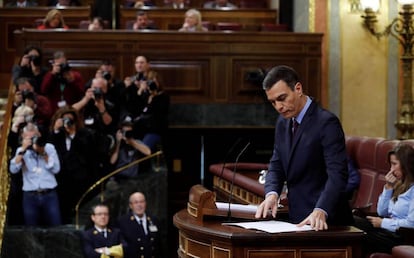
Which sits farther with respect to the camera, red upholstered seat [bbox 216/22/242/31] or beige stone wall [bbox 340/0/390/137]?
red upholstered seat [bbox 216/22/242/31]

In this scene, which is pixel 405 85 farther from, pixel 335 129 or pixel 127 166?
pixel 335 129

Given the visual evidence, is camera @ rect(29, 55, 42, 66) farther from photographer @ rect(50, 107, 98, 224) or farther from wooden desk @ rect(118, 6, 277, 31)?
wooden desk @ rect(118, 6, 277, 31)

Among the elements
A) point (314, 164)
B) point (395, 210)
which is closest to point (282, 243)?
point (314, 164)

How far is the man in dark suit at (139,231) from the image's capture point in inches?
385

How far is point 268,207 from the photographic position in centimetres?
463

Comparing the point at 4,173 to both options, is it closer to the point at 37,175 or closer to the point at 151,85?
the point at 37,175

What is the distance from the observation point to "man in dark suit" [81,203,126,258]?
9445 mm

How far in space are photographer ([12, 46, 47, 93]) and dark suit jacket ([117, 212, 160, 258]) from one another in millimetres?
2310

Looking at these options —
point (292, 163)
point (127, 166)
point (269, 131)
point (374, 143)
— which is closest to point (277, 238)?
point (292, 163)

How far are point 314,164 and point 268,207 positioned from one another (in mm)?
309

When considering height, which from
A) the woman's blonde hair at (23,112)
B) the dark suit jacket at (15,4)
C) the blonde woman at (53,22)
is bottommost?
the woman's blonde hair at (23,112)

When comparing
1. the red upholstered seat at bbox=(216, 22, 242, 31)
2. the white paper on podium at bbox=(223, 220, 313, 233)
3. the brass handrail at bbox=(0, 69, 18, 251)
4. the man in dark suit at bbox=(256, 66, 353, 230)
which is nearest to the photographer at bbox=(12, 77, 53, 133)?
the brass handrail at bbox=(0, 69, 18, 251)

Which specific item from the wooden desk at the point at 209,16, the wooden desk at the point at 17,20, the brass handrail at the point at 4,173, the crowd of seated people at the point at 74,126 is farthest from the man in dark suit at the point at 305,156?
the wooden desk at the point at 209,16

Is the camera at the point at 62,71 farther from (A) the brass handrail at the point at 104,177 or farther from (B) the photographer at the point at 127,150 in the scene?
(A) the brass handrail at the point at 104,177
